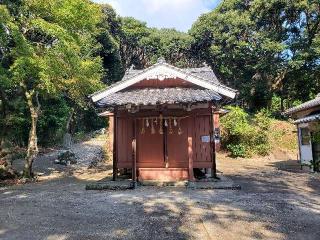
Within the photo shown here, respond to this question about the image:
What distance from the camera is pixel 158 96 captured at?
13711mm

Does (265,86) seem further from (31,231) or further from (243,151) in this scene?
(31,231)

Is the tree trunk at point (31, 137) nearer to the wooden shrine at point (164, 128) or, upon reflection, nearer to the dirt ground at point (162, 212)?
the dirt ground at point (162, 212)

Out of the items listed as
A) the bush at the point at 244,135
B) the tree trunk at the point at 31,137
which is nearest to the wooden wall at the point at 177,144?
the tree trunk at the point at 31,137

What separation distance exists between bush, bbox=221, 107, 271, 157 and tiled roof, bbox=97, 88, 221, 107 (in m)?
13.2

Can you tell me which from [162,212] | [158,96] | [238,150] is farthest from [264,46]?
[162,212]

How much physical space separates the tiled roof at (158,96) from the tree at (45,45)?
243cm

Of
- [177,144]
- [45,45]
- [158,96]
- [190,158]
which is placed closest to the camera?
[190,158]

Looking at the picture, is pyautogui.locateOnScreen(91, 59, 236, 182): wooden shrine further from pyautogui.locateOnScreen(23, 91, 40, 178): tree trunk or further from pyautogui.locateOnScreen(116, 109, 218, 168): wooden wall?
pyautogui.locateOnScreen(23, 91, 40, 178): tree trunk

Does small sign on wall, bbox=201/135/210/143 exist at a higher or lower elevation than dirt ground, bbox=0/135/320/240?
higher

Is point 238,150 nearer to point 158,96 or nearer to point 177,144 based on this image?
point 177,144

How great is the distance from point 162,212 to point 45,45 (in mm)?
10306

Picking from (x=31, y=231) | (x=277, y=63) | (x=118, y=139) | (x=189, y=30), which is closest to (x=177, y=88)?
(x=118, y=139)

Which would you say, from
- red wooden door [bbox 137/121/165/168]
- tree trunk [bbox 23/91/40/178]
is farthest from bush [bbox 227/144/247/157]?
tree trunk [bbox 23/91/40/178]

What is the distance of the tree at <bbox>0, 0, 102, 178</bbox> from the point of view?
A: 13891 mm
